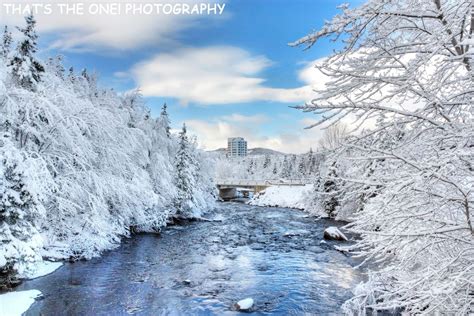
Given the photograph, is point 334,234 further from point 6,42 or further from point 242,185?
point 242,185

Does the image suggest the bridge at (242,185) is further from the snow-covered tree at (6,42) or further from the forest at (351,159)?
the snow-covered tree at (6,42)

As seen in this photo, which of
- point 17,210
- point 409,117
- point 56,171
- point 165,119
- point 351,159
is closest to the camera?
point 351,159

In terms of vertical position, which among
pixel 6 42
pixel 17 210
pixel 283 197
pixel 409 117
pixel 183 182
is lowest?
pixel 283 197

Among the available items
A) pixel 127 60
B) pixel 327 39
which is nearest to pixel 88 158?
pixel 127 60

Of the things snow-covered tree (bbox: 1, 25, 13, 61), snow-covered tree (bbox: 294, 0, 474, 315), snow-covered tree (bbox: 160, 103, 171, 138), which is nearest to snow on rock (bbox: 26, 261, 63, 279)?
snow-covered tree (bbox: 1, 25, 13, 61)

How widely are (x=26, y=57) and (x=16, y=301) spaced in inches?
339

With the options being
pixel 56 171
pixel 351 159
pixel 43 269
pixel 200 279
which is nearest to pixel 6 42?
pixel 56 171

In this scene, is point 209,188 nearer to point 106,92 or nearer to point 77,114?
point 106,92

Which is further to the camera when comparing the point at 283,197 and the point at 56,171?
the point at 283,197

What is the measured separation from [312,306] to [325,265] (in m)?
4.50

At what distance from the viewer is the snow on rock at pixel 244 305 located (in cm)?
898

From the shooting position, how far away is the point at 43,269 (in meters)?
11.1

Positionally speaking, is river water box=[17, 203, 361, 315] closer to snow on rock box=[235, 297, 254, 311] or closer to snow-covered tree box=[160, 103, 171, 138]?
snow on rock box=[235, 297, 254, 311]

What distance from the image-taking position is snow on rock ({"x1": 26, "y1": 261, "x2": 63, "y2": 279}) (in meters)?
10.4
